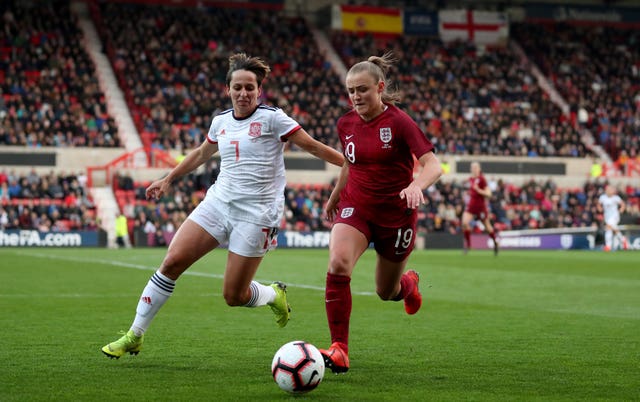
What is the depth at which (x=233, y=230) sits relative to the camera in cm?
792

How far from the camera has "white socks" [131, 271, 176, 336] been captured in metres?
7.82

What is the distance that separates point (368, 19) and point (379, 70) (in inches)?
1699

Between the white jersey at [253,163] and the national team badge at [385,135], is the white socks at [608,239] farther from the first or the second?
the national team badge at [385,135]

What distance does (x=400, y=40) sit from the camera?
5044 cm

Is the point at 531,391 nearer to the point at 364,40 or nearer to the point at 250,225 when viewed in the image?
the point at 250,225

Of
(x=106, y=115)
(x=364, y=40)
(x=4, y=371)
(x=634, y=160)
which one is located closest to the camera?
(x=4, y=371)

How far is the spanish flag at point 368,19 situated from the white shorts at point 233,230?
4137 centimetres

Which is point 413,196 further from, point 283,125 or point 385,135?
point 283,125

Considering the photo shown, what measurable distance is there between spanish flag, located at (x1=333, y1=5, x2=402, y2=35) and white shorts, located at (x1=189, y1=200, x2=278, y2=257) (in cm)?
4137

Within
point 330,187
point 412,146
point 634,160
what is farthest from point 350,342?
point 634,160

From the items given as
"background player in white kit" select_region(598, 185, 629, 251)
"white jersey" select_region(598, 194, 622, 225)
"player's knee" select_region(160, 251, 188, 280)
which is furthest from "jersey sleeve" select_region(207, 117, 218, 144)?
"white jersey" select_region(598, 194, 622, 225)

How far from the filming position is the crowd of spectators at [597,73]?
46375mm

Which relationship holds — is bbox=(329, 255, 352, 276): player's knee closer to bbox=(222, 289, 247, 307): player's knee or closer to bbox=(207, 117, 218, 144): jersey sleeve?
bbox=(222, 289, 247, 307): player's knee

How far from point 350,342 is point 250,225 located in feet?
6.10
